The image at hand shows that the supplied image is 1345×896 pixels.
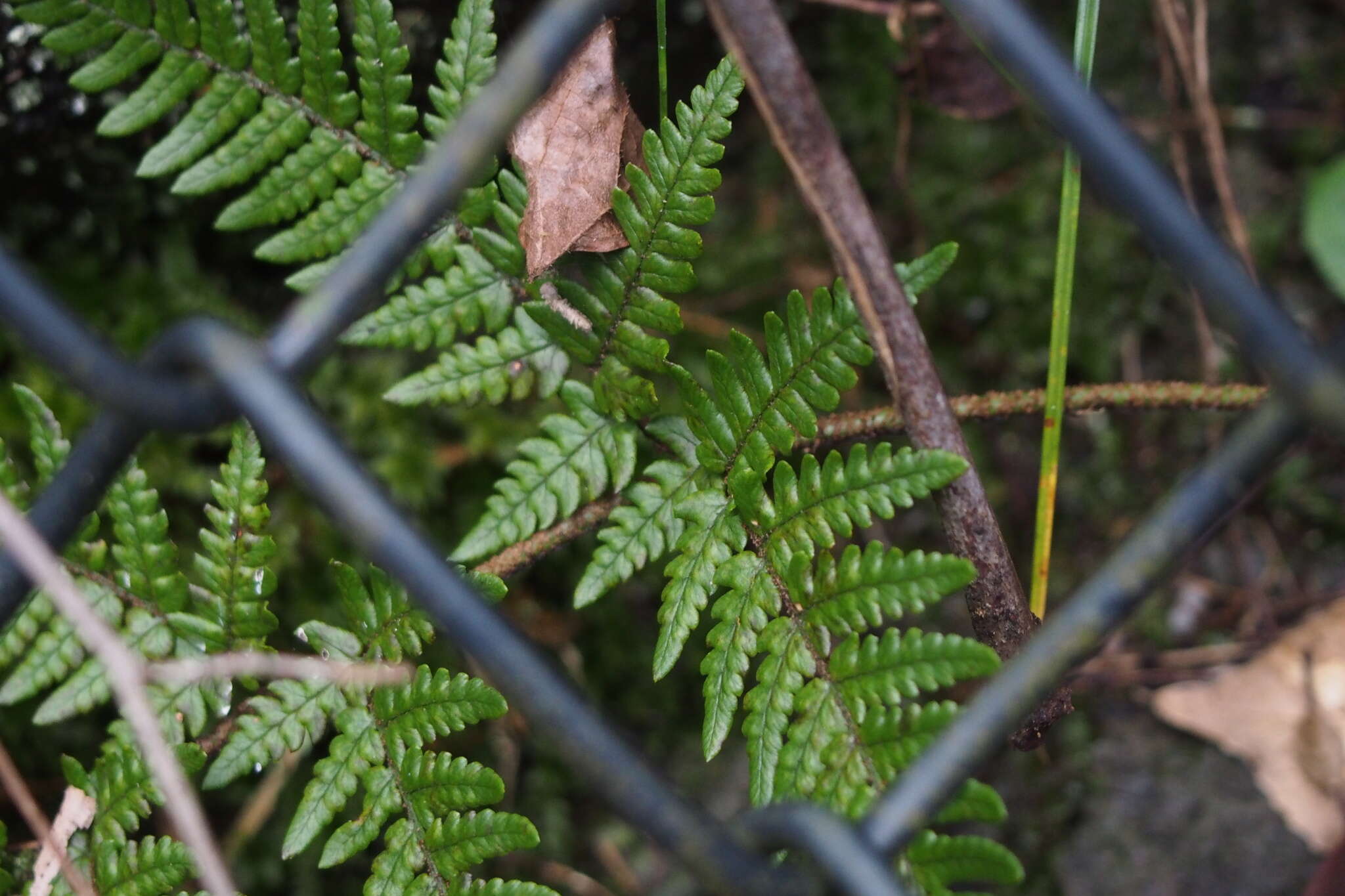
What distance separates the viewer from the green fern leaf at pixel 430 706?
1357 millimetres

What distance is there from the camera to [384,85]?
58.9 inches

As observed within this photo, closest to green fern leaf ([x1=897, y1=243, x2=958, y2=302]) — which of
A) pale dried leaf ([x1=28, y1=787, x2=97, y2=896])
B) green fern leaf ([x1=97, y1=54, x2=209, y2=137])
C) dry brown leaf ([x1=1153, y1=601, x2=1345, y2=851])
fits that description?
green fern leaf ([x1=97, y1=54, x2=209, y2=137])

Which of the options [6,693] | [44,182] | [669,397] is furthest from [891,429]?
[44,182]

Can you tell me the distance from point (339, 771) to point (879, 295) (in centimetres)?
107

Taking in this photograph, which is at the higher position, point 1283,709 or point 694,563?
point 1283,709

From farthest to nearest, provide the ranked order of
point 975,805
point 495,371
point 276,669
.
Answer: point 495,371
point 975,805
point 276,669

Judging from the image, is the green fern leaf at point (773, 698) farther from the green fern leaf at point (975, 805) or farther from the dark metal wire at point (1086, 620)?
the dark metal wire at point (1086, 620)

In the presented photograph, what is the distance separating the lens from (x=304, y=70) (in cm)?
153

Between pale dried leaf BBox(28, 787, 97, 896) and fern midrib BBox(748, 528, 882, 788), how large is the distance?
1.14m

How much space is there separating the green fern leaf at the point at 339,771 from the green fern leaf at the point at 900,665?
0.73 m

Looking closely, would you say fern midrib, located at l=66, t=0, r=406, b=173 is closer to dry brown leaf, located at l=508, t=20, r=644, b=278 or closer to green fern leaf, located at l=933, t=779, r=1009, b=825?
dry brown leaf, located at l=508, t=20, r=644, b=278

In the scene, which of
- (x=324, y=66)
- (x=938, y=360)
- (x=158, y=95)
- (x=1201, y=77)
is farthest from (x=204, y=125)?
(x=1201, y=77)

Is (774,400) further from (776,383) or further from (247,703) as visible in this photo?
(247,703)

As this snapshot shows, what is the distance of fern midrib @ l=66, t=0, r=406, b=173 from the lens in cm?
153
